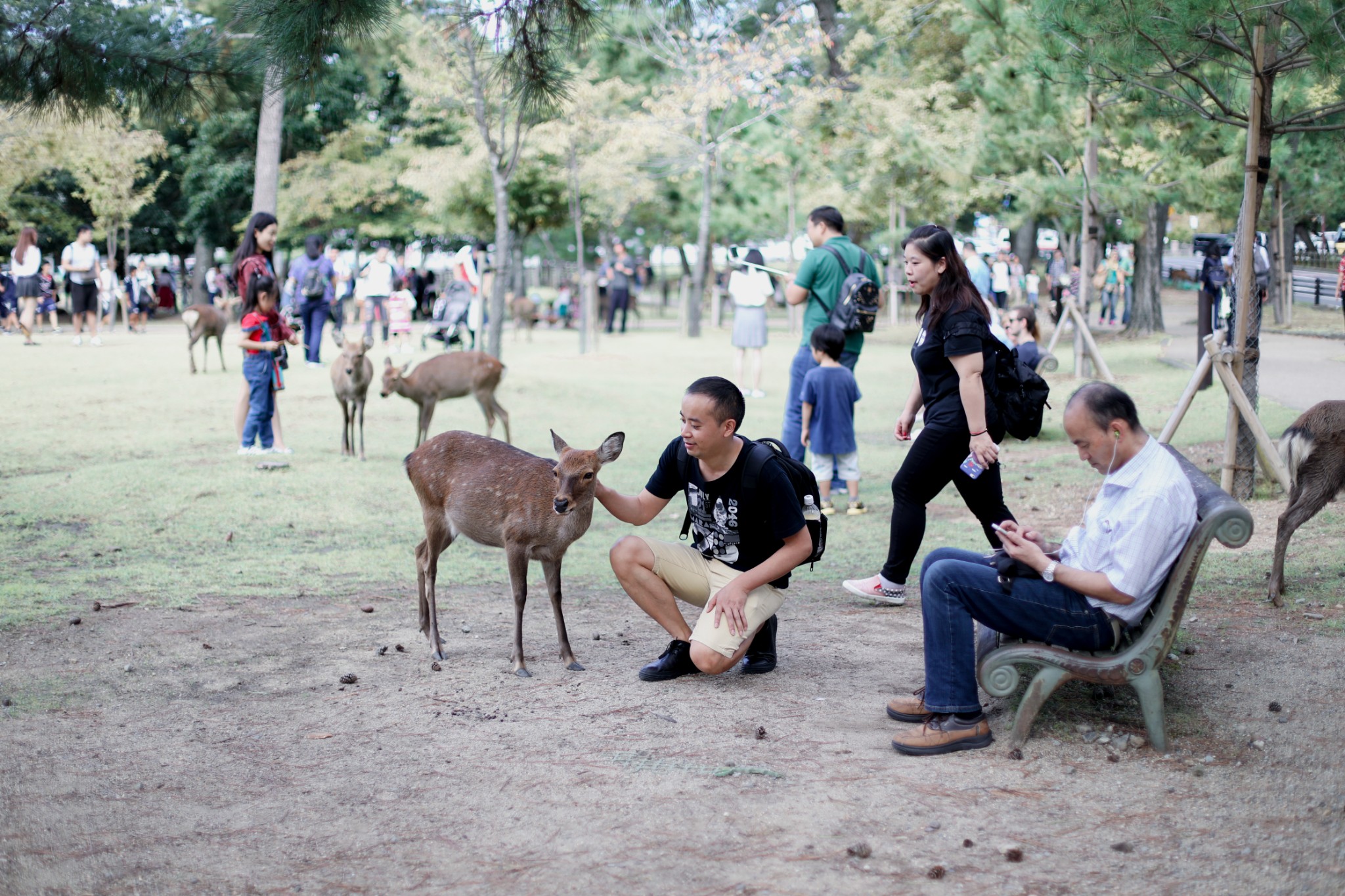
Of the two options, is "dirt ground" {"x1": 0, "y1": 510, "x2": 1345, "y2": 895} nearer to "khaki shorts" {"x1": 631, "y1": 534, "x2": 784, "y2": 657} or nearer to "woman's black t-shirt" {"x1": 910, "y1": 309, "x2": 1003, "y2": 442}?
"khaki shorts" {"x1": 631, "y1": 534, "x2": 784, "y2": 657}

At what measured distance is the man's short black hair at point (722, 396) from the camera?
15.0ft

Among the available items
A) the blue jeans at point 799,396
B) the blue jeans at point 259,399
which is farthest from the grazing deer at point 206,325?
the blue jeans at point 799,396

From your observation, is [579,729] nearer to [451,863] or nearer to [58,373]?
[451,863]

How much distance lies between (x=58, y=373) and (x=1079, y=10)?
1411cm

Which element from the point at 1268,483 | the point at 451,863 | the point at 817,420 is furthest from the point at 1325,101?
the point at 451,863

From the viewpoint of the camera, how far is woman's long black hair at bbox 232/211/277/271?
981 centimetres

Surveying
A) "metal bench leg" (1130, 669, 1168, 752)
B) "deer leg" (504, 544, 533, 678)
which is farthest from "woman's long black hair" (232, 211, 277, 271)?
"metal bench leg" (1130, 669, 1168, 752)

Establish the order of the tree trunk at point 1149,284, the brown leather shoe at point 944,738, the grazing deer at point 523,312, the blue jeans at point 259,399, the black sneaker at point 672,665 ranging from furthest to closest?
the grazing deer at point 523,312
the tree trunk at point 1149,284
the blue jeans at point 259,399
the black sneaker at point 672,665
the brown leather shoe at point 944,738

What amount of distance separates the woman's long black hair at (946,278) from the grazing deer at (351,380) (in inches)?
256

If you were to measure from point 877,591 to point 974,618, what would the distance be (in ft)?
6.76

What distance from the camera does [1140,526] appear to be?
380 cm

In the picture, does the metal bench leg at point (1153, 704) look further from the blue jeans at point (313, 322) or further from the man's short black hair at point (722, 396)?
the blue jeans at point (313, 322)

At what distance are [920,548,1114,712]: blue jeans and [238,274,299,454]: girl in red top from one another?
6943mm

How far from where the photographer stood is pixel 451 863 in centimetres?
341
